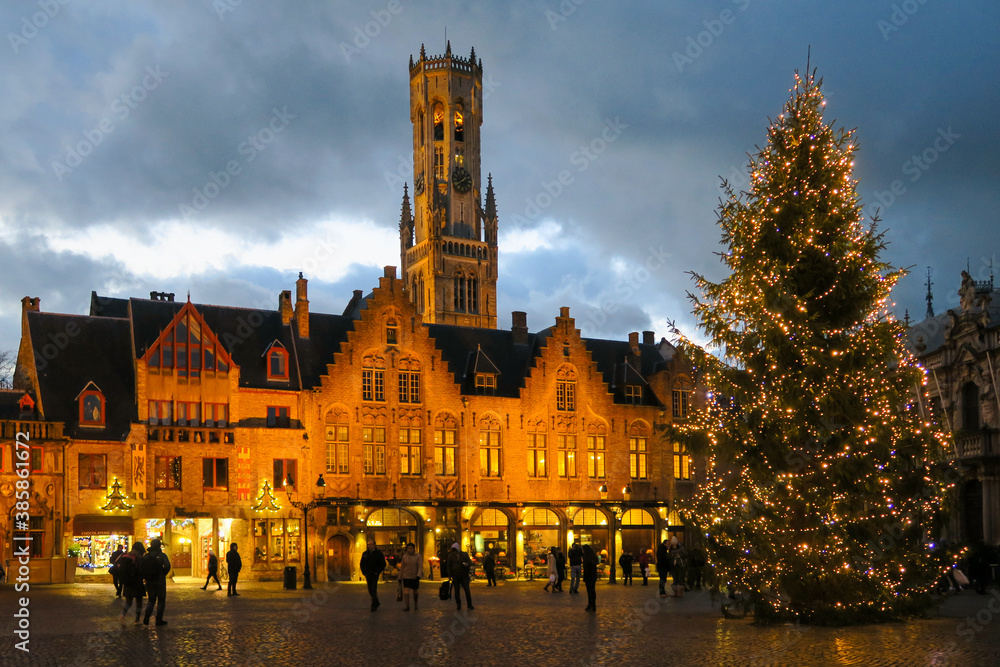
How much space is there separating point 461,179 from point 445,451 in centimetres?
6724

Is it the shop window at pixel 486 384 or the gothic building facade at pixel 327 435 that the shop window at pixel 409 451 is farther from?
the shop window at pixel 486 384

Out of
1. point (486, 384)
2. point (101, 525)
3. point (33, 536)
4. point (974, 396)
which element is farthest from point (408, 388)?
point (974, 396)

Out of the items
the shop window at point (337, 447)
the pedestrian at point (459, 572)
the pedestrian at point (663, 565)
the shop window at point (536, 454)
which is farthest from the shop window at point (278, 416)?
the pedestrian at point (459, 572)

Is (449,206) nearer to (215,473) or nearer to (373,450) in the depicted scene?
(373,450)

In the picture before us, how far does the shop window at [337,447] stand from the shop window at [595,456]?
12320mm

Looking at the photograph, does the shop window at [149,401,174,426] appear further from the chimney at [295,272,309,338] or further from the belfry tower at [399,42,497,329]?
the belfry tower at [399,42,497,329]

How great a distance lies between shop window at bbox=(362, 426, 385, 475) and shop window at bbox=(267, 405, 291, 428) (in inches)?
142

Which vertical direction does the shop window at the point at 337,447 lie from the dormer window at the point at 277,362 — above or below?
below

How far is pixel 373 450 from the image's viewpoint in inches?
1977

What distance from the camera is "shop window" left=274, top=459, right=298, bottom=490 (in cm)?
4759

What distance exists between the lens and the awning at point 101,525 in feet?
143

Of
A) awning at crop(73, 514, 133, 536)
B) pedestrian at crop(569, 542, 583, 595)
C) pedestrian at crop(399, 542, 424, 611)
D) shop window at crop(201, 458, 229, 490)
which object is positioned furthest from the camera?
shop window at crop(201, 458, 229, 490)

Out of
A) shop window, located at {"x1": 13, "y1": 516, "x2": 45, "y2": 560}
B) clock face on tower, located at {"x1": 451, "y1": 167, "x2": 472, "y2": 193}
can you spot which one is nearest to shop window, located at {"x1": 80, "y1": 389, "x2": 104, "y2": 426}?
shop window, located at {"x1": 13, "y1": 516, "x2": 45, "y2": 560}

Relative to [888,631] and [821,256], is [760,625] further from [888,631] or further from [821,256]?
[821,256]
